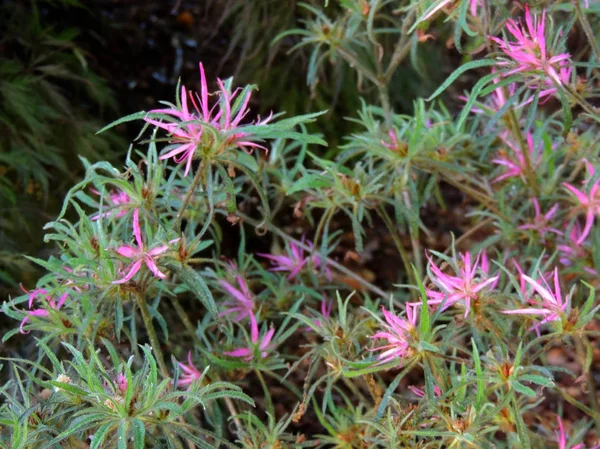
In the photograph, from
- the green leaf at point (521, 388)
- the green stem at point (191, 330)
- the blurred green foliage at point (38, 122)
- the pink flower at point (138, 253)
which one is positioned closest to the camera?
the green leaf at point (521, 388)

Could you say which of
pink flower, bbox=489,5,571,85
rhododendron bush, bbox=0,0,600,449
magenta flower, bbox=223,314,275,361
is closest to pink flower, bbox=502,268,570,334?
rhododendron bush, bbox=0,0,600,449

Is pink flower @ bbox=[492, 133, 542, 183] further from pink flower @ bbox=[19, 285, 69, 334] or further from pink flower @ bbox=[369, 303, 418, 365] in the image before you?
pink flower @ bbox=[19, 285, 69, 334]

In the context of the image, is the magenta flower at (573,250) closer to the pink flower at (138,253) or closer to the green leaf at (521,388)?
the green leaf at (521,388)

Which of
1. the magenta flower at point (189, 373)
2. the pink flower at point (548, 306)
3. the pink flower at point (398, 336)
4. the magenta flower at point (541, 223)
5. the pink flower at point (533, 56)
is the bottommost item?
the magenta flower at point (189, 373)

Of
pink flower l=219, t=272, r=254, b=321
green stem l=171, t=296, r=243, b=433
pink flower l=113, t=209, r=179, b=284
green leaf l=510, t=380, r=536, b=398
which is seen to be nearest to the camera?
green leaf l=510, t=380, r=536, b=398

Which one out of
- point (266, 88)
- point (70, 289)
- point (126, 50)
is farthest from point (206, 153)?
point (126, 50)

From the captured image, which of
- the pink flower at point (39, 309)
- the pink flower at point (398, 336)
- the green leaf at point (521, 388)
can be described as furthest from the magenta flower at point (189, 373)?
the green leaf at point (521, 388)

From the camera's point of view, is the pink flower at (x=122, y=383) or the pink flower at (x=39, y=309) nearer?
the pink flower at (x=122, y=383)

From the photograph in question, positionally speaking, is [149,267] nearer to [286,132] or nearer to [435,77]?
[286,132]
